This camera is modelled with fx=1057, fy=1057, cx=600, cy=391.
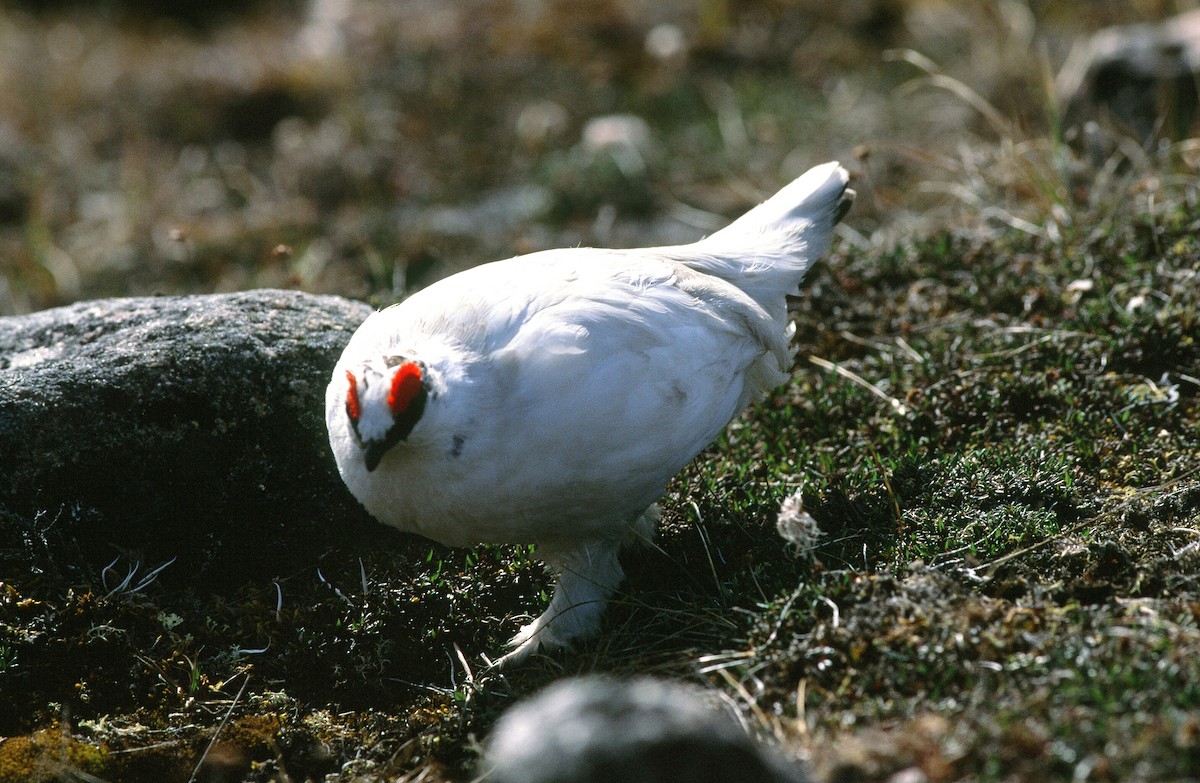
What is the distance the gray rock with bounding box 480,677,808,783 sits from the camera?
5.79ft

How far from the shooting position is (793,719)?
2.34 metres

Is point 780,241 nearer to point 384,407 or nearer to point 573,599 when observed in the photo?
point 573,599

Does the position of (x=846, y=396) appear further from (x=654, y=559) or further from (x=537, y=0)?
(x=537, y=0)

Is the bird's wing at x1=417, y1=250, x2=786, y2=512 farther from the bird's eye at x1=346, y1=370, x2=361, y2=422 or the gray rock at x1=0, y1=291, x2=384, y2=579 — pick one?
the gray rock at x1=0, y1=291, x2=384, y2=579

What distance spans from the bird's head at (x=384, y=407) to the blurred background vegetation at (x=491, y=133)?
206 cm

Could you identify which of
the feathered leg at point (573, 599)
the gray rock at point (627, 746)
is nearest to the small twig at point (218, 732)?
the feathered leg at point (573, 599)

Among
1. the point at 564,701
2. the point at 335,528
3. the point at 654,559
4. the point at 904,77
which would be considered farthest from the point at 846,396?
the point at 904,77

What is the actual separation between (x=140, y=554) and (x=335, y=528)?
58cm

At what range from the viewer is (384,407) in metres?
2.45

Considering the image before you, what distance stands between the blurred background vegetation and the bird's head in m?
2.06

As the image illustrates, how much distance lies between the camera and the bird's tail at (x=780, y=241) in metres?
3.38

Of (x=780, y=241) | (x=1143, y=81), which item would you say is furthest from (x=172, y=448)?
(x=1143, y=81)

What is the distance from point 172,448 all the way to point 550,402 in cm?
136

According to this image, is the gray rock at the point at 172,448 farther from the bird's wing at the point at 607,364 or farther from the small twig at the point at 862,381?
the small twig at the point at 862,381
